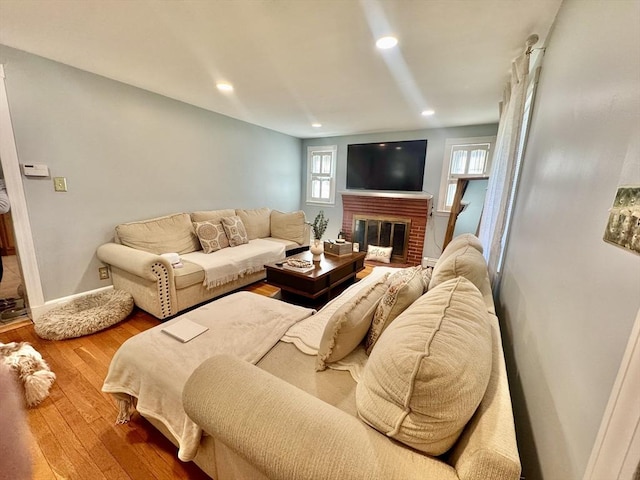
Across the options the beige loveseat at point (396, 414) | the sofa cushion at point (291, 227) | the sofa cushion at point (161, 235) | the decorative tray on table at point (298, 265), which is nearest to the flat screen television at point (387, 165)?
the sofa cushion at point (291, 227)

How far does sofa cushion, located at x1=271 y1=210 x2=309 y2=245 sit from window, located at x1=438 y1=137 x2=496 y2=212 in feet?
7.09

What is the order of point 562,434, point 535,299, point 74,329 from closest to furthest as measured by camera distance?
point 562,434
point 535,299
point 74,329

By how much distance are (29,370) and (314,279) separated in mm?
1926

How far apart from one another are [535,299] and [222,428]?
3.89 feet

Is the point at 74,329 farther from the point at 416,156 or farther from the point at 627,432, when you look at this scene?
the point at 416,156

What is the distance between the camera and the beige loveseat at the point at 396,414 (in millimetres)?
575

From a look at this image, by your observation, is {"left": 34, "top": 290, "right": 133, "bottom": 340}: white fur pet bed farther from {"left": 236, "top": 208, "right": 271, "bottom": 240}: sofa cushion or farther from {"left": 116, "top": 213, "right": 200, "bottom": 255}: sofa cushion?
{"left": 236, "top": 208, "right": 271, "bottom": 240}: sofa cushion

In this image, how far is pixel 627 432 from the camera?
414 millimetres

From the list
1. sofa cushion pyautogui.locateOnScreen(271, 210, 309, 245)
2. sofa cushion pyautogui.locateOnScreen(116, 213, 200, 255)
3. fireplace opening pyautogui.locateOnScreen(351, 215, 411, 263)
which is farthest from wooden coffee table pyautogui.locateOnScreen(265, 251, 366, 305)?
fireplace opening pyautogui.locateOnScreen(351, 215, 411, 263)

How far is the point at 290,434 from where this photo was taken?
25.1 inches

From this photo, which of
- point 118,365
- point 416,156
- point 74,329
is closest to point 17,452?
point 118,365

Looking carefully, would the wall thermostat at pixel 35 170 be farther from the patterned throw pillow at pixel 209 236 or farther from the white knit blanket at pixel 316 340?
the white knit blanket at pixel 316 340

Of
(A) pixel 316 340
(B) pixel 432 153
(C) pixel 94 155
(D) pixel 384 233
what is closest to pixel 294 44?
(A) pixel 316 340

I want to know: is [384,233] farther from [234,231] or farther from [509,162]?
[509,162]
